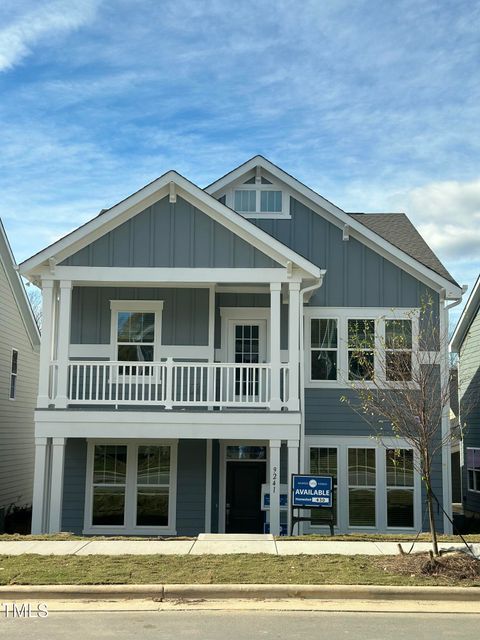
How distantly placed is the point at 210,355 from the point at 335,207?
465 centimetres

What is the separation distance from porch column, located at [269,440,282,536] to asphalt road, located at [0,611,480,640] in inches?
244

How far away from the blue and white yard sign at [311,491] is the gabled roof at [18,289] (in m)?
10.7

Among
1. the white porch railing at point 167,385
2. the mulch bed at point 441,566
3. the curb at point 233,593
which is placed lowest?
the curb at point 233,593

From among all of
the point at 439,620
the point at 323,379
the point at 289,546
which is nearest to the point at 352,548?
the point at 289,546

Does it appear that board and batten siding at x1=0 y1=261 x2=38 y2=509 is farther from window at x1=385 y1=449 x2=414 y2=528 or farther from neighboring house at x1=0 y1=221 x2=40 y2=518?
window at x1=385 y1=449 x2=414 y2=528

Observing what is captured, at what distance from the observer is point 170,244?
16188 millimetres

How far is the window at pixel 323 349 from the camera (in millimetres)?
18297

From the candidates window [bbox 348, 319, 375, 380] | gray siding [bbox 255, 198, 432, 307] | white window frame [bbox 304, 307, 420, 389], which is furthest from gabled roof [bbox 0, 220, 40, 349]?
window [bbox 348, 319, 375, 380]

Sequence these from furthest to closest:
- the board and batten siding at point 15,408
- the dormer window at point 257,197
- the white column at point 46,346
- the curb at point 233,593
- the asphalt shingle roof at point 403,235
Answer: the board and batten siding at point 15,408
the asphalt shingle roof at point 403,235
the dormer window at point 257,197
the white column at point 46,346
the curb at point 233,593

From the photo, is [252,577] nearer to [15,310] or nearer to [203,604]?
[203,604]

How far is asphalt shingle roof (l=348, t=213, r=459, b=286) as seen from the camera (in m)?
19.3

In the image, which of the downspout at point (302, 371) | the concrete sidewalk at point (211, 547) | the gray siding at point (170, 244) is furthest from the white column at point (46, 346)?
the downspout at point (302, 371)

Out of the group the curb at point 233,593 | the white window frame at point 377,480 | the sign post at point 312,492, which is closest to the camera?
the curb at point 233,593

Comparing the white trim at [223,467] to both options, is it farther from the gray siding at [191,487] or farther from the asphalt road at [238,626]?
the asphalt road at [238,626]
